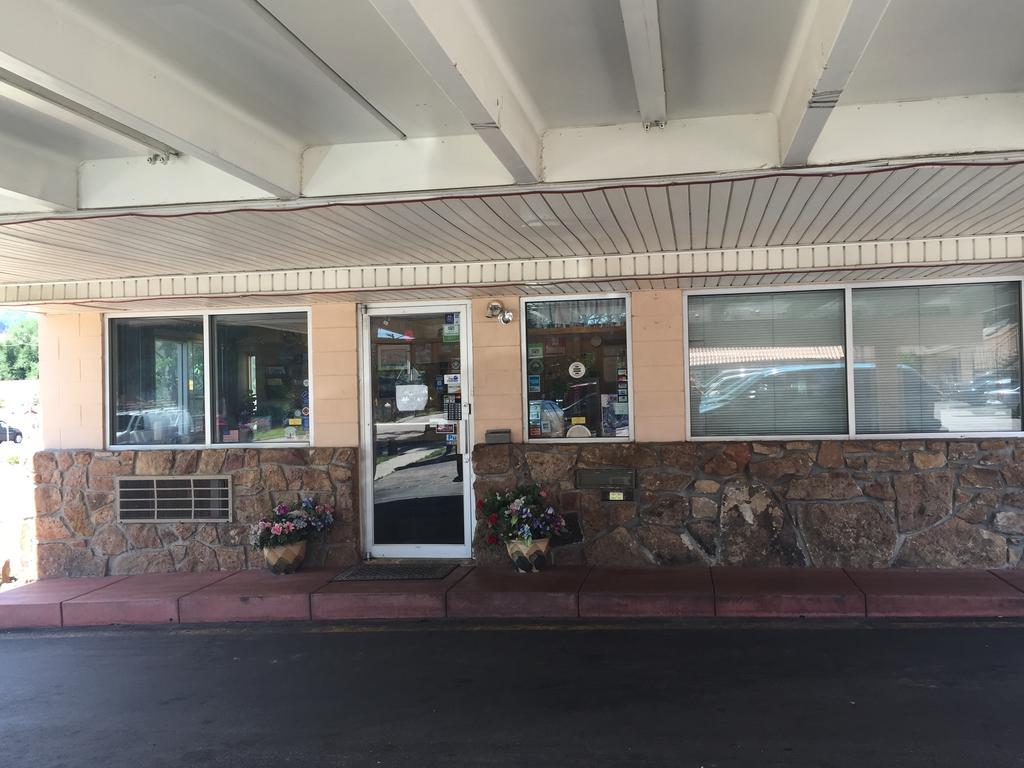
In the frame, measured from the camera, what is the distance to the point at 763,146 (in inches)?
182

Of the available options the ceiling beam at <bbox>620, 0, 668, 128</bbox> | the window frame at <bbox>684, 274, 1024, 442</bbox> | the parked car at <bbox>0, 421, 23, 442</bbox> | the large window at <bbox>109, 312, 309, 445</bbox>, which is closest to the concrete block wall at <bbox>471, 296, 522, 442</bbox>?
the window frame at <bbox>684, 274, 1024, 442</bbox>

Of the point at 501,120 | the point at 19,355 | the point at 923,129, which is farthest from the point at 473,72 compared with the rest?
the point at 19,355

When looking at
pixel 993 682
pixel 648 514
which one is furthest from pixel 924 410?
pixel 993 682

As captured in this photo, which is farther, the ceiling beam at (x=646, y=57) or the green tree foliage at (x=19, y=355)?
the green tree foliage at (x=19, y=355)

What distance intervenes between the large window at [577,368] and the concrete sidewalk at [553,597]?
140 centimetres

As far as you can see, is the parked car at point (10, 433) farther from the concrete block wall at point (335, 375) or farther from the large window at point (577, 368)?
the large window at point (577, 368)

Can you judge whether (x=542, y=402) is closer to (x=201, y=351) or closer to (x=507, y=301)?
(x=507, y=301)

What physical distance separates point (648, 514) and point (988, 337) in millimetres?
3509

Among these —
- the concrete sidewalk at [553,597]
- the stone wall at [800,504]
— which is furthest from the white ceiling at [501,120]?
the concrete sidewalk at [553,597]

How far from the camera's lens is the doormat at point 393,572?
24.6 feet

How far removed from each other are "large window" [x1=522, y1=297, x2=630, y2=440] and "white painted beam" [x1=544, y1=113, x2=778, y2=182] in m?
3.16

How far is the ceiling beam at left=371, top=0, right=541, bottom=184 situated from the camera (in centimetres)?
307

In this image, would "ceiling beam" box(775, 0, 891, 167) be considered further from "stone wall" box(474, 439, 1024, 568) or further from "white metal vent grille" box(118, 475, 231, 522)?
"white metal vent grille" box(118, 475, 231, 522)

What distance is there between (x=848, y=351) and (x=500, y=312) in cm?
330
